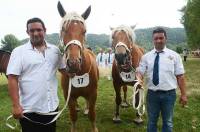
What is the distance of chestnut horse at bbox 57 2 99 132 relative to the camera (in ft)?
17.9

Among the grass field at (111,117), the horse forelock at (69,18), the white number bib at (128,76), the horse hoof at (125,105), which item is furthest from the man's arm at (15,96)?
the horse hoof at (125,105)

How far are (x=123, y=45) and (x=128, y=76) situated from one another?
1028 millimetres

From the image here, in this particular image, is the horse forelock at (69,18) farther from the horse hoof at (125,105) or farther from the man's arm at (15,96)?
the horse hoof at (125,105)

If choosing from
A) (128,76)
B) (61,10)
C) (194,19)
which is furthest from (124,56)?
(194,19)

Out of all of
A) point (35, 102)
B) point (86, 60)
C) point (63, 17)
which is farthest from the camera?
point (86, 60)

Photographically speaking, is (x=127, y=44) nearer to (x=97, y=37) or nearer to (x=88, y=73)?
(x=88, y=73)

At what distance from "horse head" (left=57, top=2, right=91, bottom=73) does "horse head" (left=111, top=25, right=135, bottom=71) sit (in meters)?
1.55

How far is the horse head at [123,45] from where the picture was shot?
757 centimetres

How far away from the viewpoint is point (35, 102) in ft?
15.5

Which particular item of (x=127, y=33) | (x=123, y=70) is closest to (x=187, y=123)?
(x=123, y=70)

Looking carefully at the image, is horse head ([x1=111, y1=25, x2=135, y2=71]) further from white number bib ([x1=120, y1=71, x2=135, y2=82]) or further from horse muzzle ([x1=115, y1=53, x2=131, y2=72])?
white number bib ([x1=120, y1=71, x2=135, y2=82])

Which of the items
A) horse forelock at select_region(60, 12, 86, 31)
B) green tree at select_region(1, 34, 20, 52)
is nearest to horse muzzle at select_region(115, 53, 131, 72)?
horse forelock at select_region(60, 12, 86, 31)

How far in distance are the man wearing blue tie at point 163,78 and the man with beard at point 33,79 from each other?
6.73 feet

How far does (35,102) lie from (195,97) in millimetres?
8969
